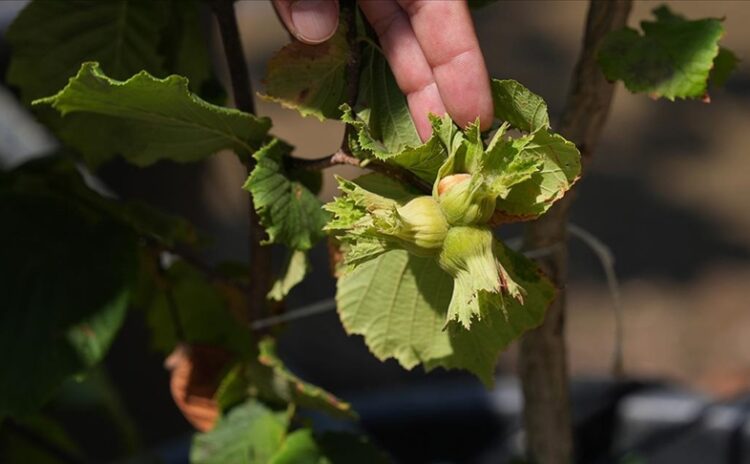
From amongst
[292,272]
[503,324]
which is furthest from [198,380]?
[503,324]

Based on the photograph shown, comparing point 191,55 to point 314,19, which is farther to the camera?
point 191,55

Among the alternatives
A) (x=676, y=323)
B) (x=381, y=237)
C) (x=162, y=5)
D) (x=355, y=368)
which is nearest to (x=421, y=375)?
(x=355, y=368)

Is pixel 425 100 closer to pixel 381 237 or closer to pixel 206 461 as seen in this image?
pixel 381 237

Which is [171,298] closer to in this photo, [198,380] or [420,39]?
[198,380]

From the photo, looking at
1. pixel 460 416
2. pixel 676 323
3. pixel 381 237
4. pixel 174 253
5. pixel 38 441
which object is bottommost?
pixel 676 323

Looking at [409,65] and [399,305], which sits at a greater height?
[409,65]

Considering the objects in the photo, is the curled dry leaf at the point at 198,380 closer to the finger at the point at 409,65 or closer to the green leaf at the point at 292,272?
the green leaf at the point at 292,272
